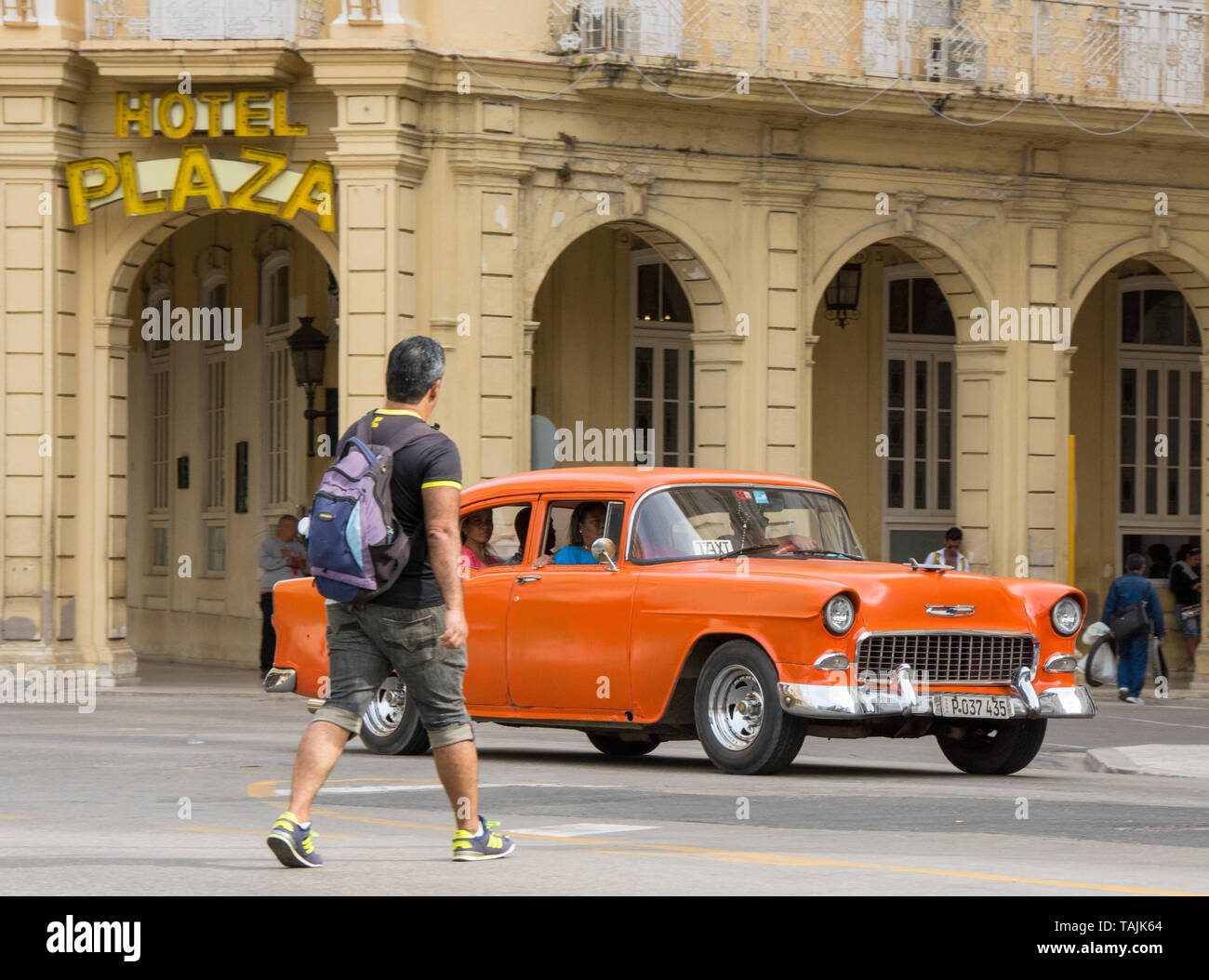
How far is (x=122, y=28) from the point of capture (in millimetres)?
21500

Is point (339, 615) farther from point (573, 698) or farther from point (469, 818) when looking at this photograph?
point (573, 698)

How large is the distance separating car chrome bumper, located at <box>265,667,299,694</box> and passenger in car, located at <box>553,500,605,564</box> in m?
1.86

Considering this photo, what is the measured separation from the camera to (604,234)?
24969mm

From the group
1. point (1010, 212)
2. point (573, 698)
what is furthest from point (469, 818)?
point (1010, 212)

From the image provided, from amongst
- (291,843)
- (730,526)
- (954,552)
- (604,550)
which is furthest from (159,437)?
(291,843)

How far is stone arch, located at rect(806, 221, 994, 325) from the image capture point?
23391mm

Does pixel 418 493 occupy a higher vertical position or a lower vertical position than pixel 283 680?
higher

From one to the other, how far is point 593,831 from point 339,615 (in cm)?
180

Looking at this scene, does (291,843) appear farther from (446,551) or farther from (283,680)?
(283,680)

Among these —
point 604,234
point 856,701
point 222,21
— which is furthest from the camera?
point 604,234

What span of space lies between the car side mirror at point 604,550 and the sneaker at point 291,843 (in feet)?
16.1

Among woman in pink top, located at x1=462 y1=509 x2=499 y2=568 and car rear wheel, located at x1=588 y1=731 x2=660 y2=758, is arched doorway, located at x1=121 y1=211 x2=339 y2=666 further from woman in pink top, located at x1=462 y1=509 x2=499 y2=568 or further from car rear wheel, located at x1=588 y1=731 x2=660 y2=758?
woman in pink top, located at x1=462 y1=509 x2=499 y2=568

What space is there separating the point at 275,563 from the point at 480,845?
1558 cm

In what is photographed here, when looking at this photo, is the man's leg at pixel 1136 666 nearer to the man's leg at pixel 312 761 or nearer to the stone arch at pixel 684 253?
the stone arch at pixel 684 253
